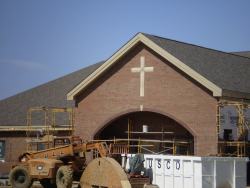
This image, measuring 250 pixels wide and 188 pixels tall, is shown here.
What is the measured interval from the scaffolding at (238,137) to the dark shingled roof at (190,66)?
1.01 m

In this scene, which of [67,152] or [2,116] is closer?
[67,152]

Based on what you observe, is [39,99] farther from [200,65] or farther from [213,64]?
[200,65]

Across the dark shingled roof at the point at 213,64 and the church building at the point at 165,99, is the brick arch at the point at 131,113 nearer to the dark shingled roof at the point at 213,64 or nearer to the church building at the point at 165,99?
the church building at the point at 165,99

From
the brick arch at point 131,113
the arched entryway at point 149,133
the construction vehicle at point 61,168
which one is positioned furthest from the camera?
the arched entryway at point 149,133

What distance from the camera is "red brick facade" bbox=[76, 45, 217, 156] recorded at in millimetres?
28844

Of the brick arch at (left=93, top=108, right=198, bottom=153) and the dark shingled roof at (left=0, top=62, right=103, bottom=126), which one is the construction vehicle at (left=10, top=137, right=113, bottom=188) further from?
the dark shingled roof at (left=0, top=62, right=103, bottom=126)

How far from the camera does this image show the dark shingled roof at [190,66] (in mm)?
30464

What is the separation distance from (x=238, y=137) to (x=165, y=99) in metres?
4.52

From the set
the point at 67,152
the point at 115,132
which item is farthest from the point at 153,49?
the point at 67,152

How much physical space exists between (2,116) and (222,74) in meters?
17.7

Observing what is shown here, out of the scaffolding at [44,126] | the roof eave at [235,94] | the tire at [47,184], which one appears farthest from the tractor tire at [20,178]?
the roof eave at [235,94]

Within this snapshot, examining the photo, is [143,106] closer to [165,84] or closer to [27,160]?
[165,84]

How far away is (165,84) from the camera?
3062 centimetres

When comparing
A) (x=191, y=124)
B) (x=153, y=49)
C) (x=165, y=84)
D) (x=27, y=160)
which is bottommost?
(x=27, y=160)
